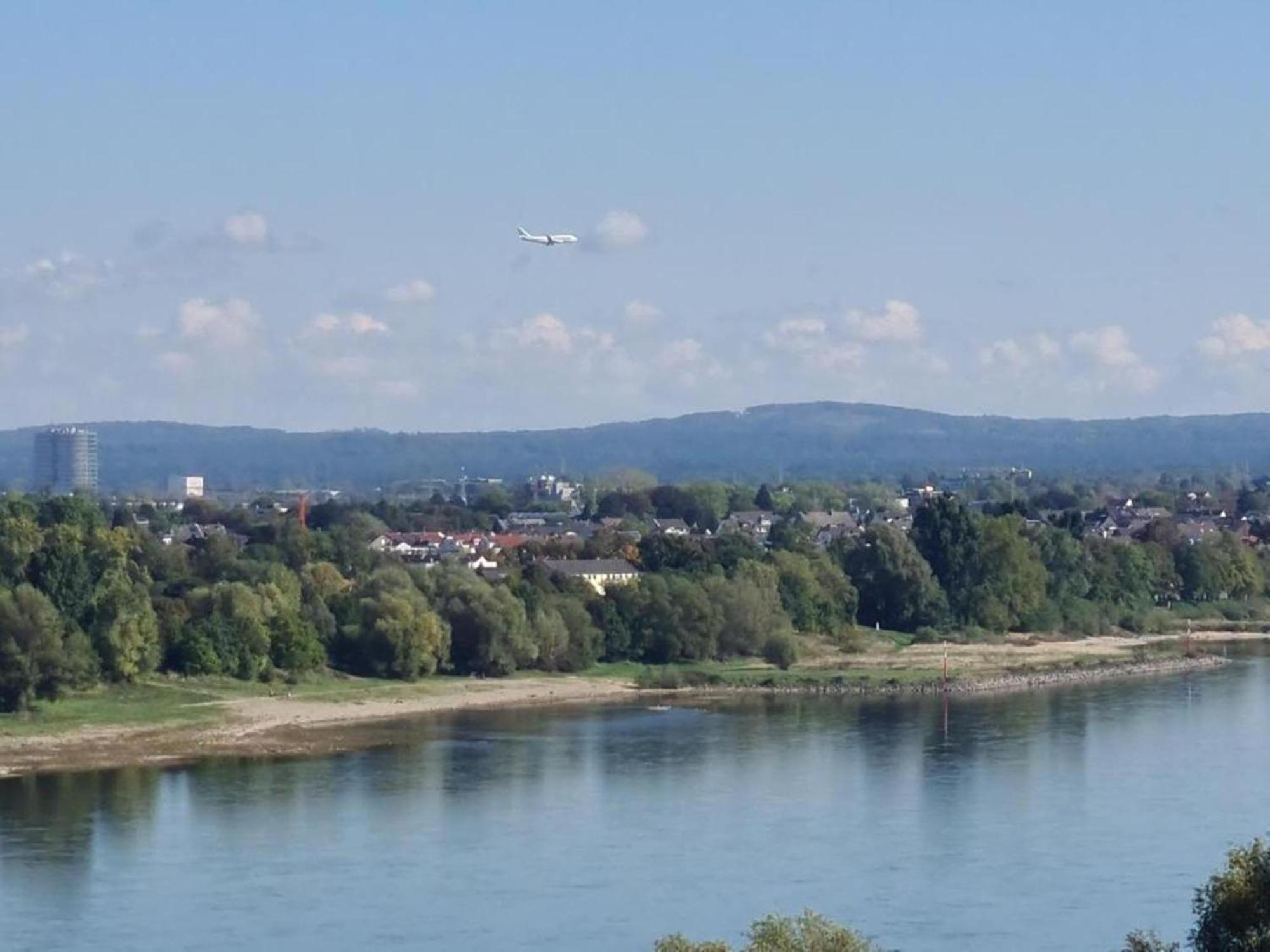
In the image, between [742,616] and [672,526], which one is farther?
[672,526]

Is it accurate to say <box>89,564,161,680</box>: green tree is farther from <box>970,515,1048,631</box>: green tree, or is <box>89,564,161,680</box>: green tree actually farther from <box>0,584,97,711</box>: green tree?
<box>970,515,1048,631</box>: green tree

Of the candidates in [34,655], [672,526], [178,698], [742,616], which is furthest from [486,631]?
[672,526]

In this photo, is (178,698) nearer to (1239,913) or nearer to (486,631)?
(486,631)

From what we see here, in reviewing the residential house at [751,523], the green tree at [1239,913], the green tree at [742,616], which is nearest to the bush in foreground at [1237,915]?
the green tree at [1239,913]

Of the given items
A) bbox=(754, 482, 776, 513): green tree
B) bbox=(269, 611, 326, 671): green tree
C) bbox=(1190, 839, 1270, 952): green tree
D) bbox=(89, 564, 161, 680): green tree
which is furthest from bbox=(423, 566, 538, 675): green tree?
bbox=(754, 482, 776, 513): green tree

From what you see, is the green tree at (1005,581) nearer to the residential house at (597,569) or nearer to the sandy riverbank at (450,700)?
the sandy riverbank at (450,700)
